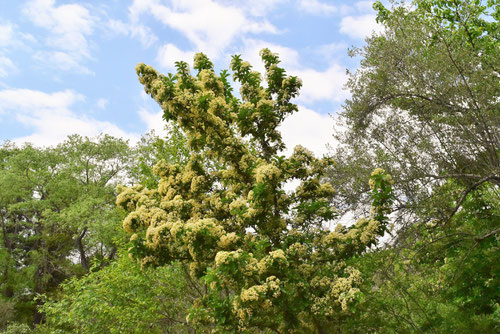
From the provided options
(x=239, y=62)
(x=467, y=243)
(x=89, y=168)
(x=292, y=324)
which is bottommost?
(x=292, y=324)

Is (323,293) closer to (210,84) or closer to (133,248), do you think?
(133,248)

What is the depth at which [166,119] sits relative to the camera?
6.89 m

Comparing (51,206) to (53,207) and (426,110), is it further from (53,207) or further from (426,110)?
(426,110)

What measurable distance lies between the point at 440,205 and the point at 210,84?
545 centimetres

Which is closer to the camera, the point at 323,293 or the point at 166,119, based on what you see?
the point at 323,293

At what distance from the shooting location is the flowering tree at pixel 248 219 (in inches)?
216

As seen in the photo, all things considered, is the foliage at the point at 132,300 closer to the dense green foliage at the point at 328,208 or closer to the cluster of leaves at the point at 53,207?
the dense green foliage at the point at 328,208

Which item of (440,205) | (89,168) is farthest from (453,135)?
(89,168)

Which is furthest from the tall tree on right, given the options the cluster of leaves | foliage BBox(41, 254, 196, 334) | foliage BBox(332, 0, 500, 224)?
the cluster of leaves

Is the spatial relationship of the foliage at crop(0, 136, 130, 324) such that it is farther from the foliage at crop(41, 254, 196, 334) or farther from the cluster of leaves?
the foliage at crop(41, 254, 196, 334)

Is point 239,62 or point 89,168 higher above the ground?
point 89,168

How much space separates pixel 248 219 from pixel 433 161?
5.52 meters

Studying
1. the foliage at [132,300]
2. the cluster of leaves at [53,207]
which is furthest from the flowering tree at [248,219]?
the cluster of leaves at [53,207]

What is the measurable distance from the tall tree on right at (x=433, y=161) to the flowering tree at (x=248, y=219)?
104 cm
